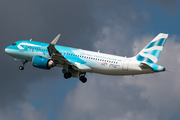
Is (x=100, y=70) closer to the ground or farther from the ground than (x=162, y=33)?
closer to the ground

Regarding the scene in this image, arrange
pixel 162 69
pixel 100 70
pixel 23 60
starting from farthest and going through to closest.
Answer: pixel 23 60
pixel 100 70
pixel 162 69

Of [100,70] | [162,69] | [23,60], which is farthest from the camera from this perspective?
[23,60]

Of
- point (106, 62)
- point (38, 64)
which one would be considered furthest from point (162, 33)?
point (38, 64)

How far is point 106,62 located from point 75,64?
559cm

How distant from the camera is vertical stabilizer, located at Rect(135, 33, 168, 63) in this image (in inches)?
2306

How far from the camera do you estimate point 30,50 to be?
212 ft

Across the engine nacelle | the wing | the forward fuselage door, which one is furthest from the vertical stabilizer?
the engine nacelle

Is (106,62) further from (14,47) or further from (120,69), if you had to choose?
(14,47)

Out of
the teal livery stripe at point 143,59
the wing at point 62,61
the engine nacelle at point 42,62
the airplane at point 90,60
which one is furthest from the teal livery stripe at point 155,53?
the engine nacelle at point 42,62

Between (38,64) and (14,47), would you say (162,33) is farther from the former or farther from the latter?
(14,47)

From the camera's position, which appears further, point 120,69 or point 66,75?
point 66,75

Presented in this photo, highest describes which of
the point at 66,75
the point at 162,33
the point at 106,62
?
the point at 162,33

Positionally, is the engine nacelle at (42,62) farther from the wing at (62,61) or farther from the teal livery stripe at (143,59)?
the teal livery stripe at (143,59)

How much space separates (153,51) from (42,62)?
61.9 ft
